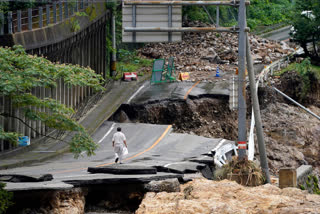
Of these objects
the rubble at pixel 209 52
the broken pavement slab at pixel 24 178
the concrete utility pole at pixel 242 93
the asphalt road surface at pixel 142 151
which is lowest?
the asphalt road surface at pixel 142 151

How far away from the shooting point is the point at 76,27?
35406mm

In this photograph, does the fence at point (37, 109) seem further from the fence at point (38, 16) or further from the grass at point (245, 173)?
the grass at point (245, 173)

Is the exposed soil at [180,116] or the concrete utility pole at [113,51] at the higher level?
the concrete utility pole at [113,51]

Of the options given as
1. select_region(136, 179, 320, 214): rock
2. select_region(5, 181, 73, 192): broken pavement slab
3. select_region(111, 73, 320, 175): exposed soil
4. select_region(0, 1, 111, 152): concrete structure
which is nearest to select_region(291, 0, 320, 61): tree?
select_region(111, 73, 320, 175): exposed soil

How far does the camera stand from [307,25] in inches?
1871

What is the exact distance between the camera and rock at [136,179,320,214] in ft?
50.1

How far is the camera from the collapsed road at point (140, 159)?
19.8 m

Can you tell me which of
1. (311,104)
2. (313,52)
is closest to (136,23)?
(311,104)

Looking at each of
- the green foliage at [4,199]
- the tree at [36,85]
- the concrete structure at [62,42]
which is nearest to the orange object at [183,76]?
the concrete structure at [62,42]

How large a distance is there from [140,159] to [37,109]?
22.8 ft

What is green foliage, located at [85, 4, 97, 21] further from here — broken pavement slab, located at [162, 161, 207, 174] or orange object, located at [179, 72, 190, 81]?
broken pavement slab, located at [162, 161, 207, 174]

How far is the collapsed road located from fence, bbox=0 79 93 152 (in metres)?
2.20

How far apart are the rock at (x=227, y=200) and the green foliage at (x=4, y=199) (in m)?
3.49

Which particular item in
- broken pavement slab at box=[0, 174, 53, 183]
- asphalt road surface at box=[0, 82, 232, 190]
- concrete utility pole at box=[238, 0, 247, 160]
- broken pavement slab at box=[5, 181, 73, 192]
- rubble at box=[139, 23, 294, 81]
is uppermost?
concrete utility pole at box=[238, 0, 247, 160]
